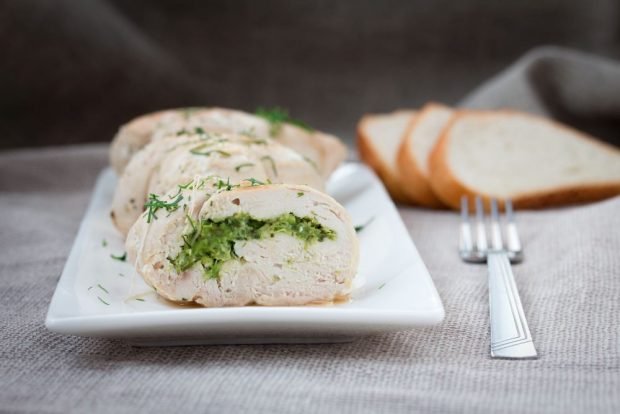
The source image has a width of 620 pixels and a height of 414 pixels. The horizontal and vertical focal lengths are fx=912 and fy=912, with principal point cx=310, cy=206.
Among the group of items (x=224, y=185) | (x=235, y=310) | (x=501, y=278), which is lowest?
(x=501, y=278)

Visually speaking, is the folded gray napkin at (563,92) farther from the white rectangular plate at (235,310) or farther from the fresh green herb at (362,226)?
the white rectangular plate at (235,310)

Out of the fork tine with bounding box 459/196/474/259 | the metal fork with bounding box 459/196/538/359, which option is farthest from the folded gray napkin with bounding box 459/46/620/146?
the fork tine with bounding box 459/196/474/259

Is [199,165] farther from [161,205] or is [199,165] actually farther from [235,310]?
[235,310]

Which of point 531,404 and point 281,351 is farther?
point 281,351

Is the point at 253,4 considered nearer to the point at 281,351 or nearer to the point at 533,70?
the point at 533,70

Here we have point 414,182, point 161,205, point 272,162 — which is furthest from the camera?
point 414,182

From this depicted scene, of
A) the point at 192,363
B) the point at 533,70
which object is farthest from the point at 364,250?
the point at 533,70

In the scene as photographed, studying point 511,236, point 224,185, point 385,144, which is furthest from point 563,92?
point 224,185
